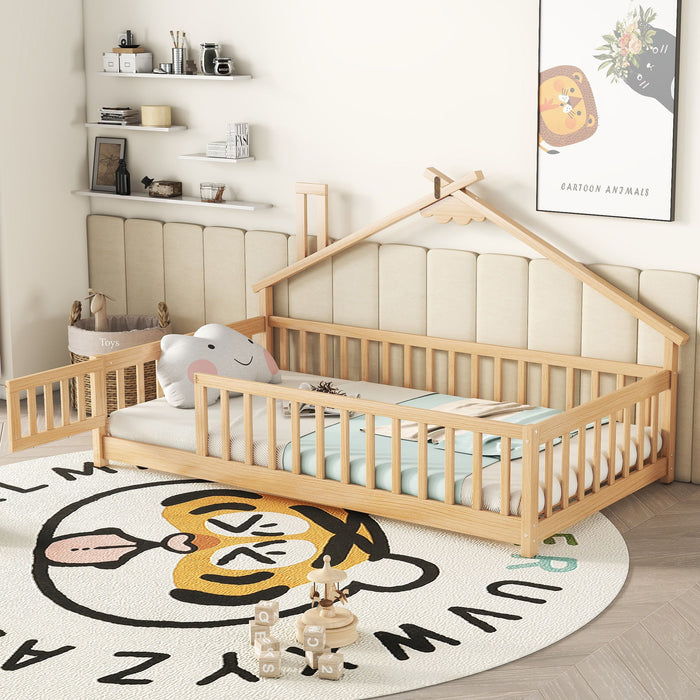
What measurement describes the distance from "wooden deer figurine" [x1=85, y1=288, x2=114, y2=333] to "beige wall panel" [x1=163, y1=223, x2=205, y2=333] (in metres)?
0.30

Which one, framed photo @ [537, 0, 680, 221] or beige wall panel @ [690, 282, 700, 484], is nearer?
framed photo @ [537, 0, 680, 221]

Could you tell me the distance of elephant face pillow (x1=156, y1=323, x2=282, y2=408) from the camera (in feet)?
14.1

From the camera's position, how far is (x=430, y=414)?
3533 mm

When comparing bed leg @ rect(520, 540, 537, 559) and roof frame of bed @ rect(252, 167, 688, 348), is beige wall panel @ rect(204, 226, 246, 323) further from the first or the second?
bed leg @ rect(520, 540, 537, 559)

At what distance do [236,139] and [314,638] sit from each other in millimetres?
2615

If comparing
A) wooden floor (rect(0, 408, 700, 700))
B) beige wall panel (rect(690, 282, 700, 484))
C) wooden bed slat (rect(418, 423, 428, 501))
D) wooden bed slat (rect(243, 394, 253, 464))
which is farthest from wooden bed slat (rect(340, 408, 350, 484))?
beige wall panel (rect(690, 282, 700, 484))

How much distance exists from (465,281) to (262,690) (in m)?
2.17

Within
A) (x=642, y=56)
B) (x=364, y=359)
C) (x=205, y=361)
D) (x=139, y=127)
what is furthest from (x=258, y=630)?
(x=139, y=127)

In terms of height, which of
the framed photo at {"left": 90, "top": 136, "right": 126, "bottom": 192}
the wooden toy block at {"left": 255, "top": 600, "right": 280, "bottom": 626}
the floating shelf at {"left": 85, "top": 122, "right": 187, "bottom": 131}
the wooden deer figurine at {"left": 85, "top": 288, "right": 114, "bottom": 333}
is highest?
the floating shelf at {"left": 85, "top": 122, "right": 187, "bottom": 131}

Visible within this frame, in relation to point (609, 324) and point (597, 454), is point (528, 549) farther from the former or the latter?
point (609, 324)

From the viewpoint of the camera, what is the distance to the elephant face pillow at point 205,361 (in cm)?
430

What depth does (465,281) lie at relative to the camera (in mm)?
4453

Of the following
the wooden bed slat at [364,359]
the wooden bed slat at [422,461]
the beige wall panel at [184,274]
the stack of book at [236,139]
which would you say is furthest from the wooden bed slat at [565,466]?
the beige wall panel at [184,274]

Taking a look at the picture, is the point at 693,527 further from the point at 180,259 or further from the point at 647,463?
the point at 180,259
